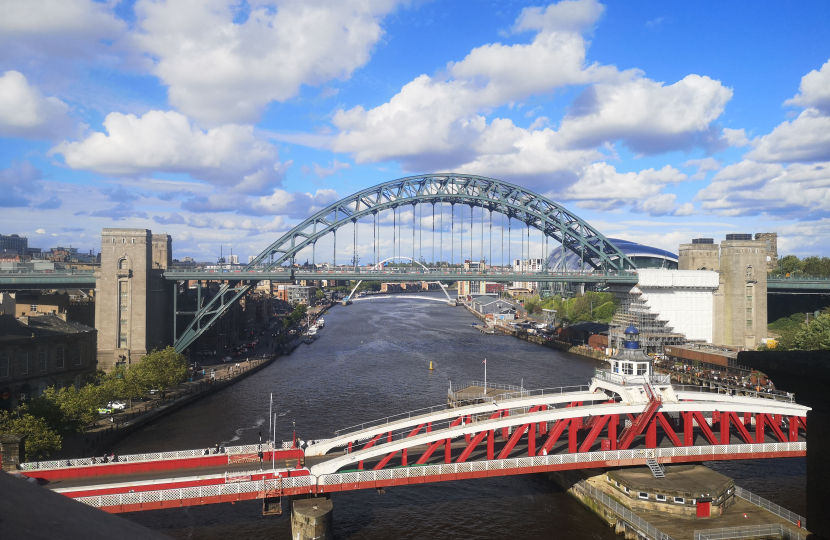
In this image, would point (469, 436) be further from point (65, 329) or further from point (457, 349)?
point (457, 349)

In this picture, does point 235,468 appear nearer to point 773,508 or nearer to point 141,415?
point 141,415

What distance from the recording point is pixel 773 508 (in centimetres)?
2091

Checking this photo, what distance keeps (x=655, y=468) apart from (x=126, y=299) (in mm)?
41710

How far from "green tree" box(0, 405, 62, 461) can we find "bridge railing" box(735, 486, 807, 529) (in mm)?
28211

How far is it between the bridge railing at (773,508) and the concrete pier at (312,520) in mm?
15564

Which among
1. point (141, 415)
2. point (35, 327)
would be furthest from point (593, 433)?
point (35, 327)

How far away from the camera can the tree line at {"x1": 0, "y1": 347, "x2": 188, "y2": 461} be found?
80.6 feet

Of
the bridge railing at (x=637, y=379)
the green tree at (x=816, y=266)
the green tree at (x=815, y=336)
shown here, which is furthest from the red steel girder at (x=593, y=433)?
the green tree at (x=816, y=266)

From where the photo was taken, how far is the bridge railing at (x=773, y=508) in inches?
790

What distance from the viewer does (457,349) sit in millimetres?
67312

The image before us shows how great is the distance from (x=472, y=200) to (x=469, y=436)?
42840 mm

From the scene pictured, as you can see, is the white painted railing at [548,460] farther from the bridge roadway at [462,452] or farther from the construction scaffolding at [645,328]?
the construction scaffolding at [645,328]

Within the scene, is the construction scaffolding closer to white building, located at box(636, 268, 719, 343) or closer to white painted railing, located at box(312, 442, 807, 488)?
white building, located at box(636, 268, 719, 343)

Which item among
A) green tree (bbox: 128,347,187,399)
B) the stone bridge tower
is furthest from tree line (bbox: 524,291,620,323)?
green tree (bbox: 128,347,187,399)
